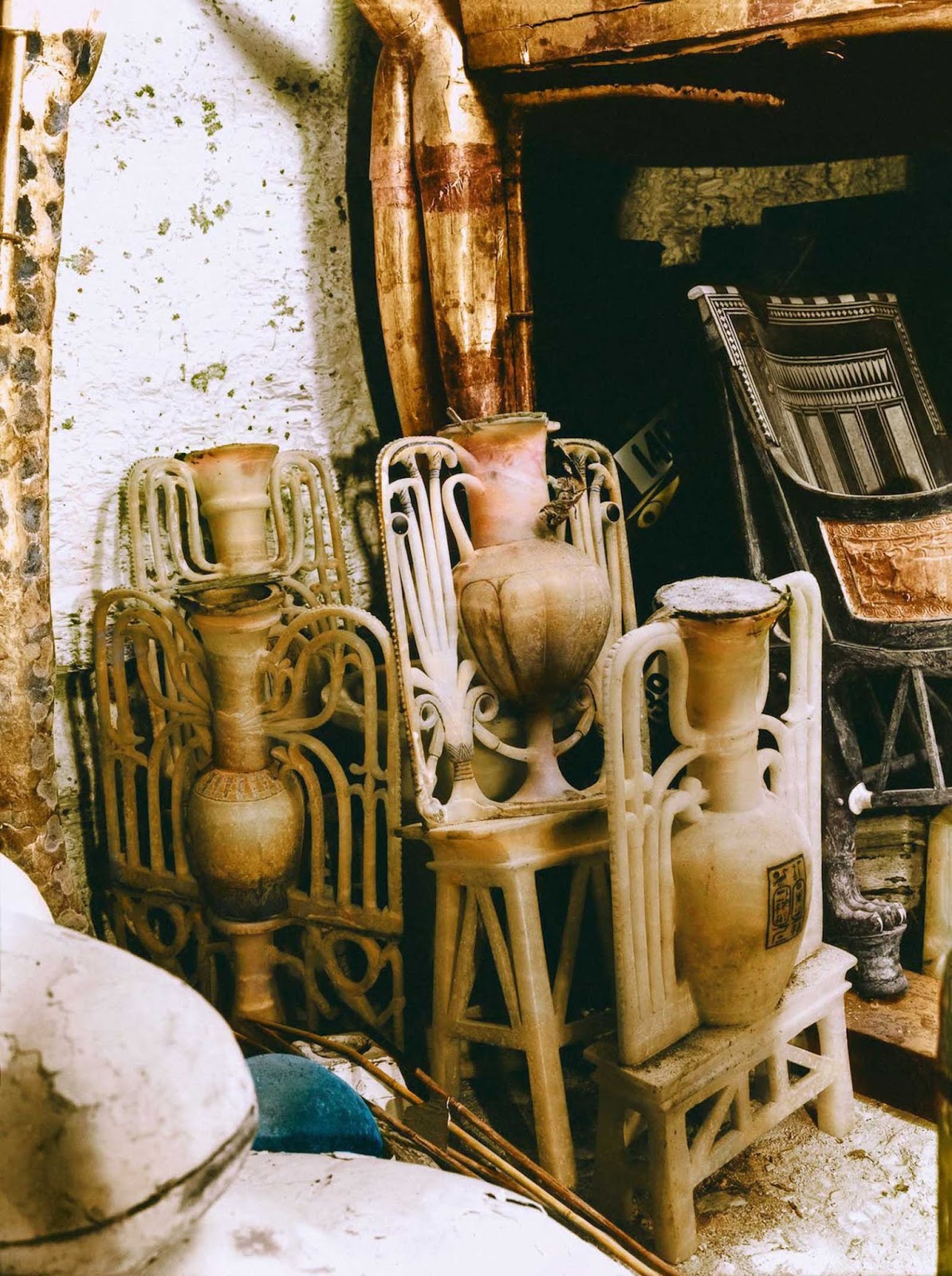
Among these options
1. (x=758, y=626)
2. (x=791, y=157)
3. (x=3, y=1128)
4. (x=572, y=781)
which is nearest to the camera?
(x=3, y=1128)

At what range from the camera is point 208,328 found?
2936 mm

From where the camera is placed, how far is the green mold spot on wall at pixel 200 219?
9.37 ft

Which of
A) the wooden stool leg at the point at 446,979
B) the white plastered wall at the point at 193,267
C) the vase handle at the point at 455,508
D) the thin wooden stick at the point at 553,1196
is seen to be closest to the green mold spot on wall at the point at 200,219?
the white plastered wall at the point at 193,267

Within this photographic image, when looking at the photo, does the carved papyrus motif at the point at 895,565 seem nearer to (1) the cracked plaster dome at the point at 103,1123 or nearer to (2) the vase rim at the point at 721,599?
(2) the vase rim at the point at 721,599

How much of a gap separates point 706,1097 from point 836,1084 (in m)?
0.51

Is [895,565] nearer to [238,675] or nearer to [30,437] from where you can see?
[238,675]

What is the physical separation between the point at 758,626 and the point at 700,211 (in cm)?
246

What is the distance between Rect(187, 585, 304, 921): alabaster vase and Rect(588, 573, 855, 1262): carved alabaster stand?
0.82 metres

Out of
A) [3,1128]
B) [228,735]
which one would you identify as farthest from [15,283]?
[3,1128]

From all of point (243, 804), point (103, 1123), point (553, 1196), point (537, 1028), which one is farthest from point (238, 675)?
point (103, 1123)

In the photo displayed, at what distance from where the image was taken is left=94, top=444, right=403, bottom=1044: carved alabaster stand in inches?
92.1

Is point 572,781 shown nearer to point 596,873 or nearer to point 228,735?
point 596,873

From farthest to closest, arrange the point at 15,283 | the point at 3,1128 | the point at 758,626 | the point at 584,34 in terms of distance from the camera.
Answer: the point at 584,34 < the point at 15,283 < the point at 758,626 < the point at 3,1128

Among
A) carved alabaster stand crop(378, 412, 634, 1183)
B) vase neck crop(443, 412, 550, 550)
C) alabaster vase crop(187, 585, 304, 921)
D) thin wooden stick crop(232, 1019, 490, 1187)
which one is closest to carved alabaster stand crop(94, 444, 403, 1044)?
alabaster vase crop(187, 585, 304, 921)
